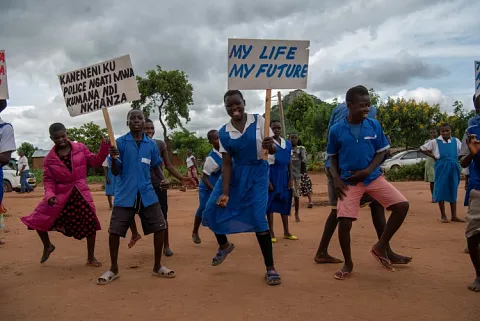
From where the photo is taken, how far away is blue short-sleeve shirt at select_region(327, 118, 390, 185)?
4438mm

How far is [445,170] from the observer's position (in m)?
8.27

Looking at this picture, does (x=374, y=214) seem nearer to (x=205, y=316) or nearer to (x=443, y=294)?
(x=443, y=294)

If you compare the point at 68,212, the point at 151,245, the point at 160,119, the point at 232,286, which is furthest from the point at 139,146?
the point at 160,119

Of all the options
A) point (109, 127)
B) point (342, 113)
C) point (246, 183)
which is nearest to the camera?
point (246, 183)

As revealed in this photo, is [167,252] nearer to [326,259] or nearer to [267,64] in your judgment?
[326,259]

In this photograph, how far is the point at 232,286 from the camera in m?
4.30

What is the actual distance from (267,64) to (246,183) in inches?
53.6

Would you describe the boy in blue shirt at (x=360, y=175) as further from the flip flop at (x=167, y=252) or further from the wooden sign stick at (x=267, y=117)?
the flip flop at (x=167, y=252)

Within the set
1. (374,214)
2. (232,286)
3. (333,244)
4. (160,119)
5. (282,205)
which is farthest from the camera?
(160,119)

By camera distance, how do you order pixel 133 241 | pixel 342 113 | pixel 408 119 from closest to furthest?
pixel 342 113 → pixel 133 241 → pixel 408 119

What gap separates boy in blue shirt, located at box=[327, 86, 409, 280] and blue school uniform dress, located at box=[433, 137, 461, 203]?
13.9 ft

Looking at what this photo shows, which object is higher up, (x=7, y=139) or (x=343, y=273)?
(x=7, y=139)

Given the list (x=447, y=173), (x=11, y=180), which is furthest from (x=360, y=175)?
(x=11, y=180)

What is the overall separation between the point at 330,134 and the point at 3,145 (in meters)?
3.27
